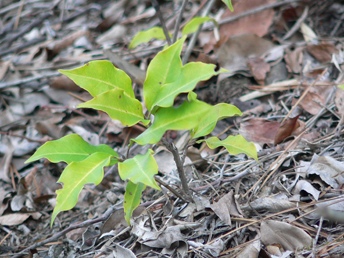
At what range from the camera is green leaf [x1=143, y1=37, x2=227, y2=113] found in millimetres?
928

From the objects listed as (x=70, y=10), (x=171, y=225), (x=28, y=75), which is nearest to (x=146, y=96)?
(x=171, y=225)

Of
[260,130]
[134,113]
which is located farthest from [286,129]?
[134,113]

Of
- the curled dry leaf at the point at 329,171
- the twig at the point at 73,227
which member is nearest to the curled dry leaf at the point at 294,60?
the curled dry leaf at the point at 329,171

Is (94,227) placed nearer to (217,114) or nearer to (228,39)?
(217,114)

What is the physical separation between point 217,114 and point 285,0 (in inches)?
72.1

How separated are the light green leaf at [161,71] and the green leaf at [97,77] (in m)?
0.10

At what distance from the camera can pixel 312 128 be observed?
1588 millimetres

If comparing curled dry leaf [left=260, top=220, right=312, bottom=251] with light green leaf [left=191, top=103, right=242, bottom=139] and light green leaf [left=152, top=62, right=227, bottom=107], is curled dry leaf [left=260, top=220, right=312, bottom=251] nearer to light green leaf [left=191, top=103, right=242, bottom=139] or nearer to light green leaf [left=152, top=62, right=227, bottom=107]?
light green leaf [left=191, top=103, right=242, bottom=139]

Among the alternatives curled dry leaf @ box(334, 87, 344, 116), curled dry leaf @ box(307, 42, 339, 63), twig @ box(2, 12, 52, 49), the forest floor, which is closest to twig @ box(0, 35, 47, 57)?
the forest floor

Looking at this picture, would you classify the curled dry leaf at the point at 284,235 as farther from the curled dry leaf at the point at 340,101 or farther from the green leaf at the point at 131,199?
the curled dry leaf at the point at 340,101

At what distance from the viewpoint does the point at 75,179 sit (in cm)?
89

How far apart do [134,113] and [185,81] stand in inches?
8.7

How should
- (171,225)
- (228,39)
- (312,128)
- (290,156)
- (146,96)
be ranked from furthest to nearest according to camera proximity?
(228,39)
(312,128)
(290,156)
(171,225)
(146,96)

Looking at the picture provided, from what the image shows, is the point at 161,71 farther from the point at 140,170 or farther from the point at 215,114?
the point at 140,170
